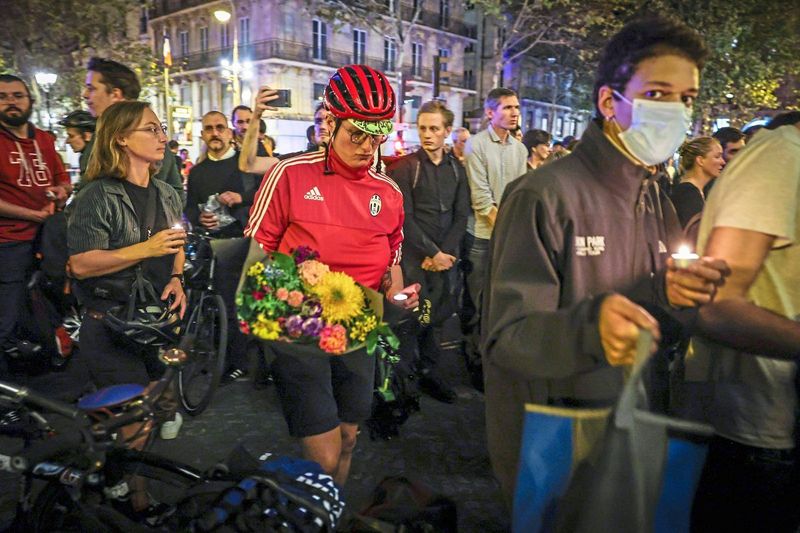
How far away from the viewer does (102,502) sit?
2.40 metres

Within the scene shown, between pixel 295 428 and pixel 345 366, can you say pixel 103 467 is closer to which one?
pixel 295 428

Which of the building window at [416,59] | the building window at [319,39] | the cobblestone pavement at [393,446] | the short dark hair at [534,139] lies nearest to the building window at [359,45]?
the building window at [319,39]

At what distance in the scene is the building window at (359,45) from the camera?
150 ft

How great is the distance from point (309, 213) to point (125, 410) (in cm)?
115

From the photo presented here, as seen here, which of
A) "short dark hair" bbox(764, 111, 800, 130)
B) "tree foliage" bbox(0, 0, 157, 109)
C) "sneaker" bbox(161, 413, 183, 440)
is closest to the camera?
"short dark hair" bbox(764, 111, 800, 130)

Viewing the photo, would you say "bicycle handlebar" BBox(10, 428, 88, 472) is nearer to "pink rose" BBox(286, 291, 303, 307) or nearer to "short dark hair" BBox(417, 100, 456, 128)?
"pink rose" BBox(286, 291, 303, 307)

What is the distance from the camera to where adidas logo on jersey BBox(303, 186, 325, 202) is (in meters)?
2.97

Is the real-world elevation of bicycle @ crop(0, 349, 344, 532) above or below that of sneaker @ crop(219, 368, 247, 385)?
above

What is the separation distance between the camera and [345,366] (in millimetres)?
3023

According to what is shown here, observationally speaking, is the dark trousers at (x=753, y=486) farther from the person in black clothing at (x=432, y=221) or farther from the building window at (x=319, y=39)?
the building window at (x=319, y=39)

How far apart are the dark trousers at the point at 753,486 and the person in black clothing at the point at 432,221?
3454 millimetres

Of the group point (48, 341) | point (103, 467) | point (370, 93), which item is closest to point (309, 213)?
point (370, 93)

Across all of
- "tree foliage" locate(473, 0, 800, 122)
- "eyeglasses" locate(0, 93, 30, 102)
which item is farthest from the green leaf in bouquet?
"tree foliage" locate(473, 0, 800, 122)

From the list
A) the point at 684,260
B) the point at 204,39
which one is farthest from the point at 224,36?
the point at 684,260
